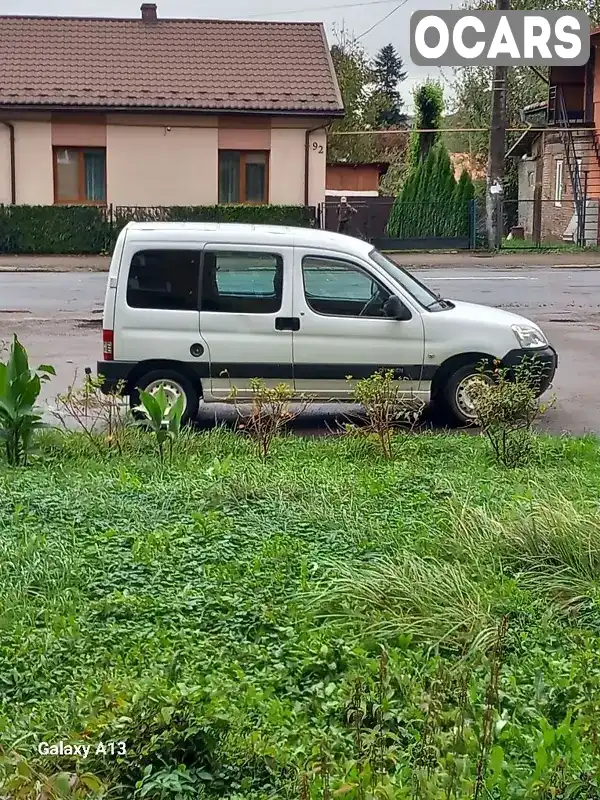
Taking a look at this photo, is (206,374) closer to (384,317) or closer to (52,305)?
(384,317)

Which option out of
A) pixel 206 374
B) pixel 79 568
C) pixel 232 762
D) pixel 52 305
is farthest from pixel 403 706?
pixel 52 305

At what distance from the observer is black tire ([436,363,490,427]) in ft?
32.3

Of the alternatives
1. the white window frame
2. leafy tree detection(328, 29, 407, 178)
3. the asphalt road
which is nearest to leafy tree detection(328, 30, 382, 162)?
leafy tree detection(328, 29, 407, 178)

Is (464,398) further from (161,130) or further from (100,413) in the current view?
(161,130)

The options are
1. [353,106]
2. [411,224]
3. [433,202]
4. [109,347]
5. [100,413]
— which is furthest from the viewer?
[353,106]

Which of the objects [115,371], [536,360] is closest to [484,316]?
[536,360]

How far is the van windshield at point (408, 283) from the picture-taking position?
9945 millimetres

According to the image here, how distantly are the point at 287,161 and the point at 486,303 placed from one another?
1457cm

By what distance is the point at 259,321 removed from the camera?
31.7 feet

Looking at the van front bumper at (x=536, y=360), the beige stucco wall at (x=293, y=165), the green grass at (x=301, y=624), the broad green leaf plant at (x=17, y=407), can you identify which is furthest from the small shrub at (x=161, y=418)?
the beige stucco wall at (x=293, y=165)

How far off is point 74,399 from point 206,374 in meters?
1.62

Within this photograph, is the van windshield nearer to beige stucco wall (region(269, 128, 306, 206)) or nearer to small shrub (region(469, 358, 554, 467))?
small shrub (region(469, 358, 554, 467))

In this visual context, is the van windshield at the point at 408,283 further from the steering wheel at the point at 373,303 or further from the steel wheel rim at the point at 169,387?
the steel wheel rim at the point at 169,387

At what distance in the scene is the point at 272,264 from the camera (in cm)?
971
